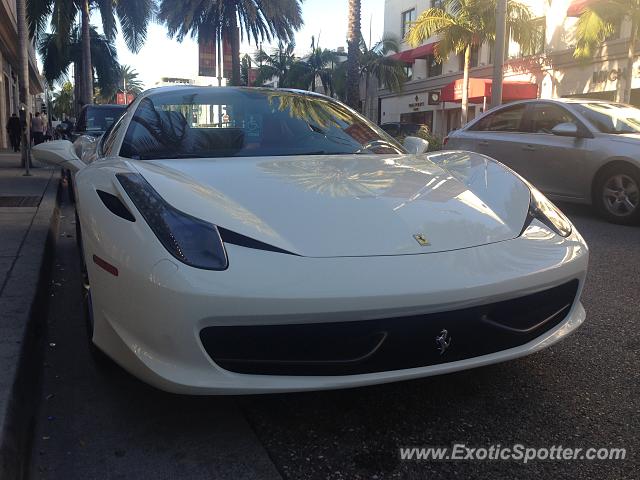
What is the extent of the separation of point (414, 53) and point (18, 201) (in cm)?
2960

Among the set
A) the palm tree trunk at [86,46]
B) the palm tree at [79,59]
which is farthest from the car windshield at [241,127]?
the palm tree at [79,59]

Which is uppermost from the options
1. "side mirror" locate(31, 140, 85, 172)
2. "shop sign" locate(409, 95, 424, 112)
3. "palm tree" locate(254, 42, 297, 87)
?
"palm tree" locate(254, 42, 297, 87)

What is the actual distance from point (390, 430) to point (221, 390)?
2.24ft

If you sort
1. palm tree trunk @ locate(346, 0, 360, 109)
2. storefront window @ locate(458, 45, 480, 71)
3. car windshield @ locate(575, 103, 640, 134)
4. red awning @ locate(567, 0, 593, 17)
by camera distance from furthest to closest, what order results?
storefront window @ locate(458, 45, 480, 71), red awning @ locate(567, 0, 593, 17), palm tree trunk @ locate(346, 0, 360, 109), car windshield @ locate(575, 103, 640, 134)

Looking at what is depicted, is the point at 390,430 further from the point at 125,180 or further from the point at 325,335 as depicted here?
the point at 125,180

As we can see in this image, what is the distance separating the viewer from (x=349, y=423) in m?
2.29

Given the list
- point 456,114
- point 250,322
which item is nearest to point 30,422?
point 250,322

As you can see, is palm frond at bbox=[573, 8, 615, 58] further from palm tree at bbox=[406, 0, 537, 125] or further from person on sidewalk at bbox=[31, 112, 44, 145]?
person on sidewalk at bbox=[31, 112, 44, 145]

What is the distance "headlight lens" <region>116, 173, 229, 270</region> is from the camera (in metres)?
1.99

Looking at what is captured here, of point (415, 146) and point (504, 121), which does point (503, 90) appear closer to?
point (504, 121)

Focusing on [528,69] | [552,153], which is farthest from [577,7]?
[552,153]

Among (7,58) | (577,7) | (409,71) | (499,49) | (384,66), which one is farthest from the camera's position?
(409,71)

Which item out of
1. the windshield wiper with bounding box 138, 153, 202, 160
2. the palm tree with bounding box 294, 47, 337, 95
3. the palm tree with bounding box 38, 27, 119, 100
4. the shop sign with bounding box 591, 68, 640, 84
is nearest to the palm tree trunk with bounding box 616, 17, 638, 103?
the shop sign with bounding box 591, 68, 640, 84

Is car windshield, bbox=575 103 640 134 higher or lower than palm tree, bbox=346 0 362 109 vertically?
lower
